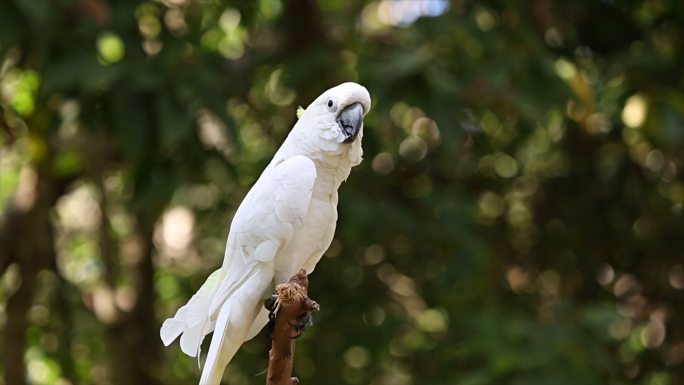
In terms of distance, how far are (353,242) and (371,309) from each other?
0.42 metres

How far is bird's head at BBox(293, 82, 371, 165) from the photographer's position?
5.72 ft

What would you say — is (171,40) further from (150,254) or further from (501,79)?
(150,254)

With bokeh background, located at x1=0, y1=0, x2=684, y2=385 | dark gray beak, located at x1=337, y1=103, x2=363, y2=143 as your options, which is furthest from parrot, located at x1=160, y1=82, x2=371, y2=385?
bokeh background, located at x1=0, y1=0, x2=684, y2=385

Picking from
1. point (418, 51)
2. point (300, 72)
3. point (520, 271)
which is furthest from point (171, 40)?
point (520, 271)

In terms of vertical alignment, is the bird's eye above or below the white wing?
above

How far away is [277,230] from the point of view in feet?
5.63

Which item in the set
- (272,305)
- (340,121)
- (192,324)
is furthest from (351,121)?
(192,324)

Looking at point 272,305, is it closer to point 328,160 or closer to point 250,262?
point 250,262

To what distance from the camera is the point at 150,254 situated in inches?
169

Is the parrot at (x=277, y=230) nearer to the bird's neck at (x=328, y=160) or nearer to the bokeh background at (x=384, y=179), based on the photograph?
the bird's neck at (x=328, y=160)

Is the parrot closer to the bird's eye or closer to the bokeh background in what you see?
the bird's eye

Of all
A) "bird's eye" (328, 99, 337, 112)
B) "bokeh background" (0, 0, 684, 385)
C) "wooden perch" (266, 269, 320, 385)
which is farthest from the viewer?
"bokeh background" (0, 0, 684, 385)

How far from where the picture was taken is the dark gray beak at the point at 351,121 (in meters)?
1.74

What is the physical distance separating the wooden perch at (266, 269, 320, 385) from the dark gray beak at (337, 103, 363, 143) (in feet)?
0.77
